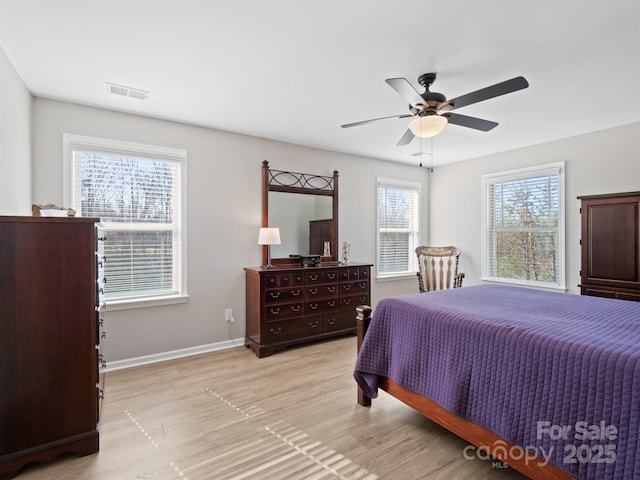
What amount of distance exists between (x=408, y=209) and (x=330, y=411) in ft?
12.6

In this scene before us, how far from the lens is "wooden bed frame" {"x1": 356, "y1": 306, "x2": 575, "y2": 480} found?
147 cm

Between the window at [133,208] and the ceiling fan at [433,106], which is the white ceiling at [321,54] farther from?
the window at [133,208]

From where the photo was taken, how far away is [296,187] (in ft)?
13.8

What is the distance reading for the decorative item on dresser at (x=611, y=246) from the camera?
310 cm

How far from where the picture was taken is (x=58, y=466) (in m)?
1.83

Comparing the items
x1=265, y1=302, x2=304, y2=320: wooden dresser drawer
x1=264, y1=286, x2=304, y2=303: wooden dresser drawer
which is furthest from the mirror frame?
x1=265, y1=302, x2=304, y2=320: wooden dresser drawer

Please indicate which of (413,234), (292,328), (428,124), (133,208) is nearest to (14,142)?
(133,208)

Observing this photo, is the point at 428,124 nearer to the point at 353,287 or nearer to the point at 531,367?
the point at 531,367

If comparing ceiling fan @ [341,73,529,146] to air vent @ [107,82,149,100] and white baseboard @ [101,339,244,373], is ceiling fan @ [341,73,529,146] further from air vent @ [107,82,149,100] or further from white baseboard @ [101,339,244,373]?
white baseboard @ [101,339,244,373]

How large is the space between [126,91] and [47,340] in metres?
2.00

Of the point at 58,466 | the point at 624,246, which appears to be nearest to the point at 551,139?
the point at 624,246

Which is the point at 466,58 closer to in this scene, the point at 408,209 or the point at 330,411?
the point at 330,411

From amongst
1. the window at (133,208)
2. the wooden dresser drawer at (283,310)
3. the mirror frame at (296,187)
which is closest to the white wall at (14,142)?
the window at (133,208)

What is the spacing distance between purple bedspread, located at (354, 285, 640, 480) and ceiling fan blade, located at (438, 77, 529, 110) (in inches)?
54.0
